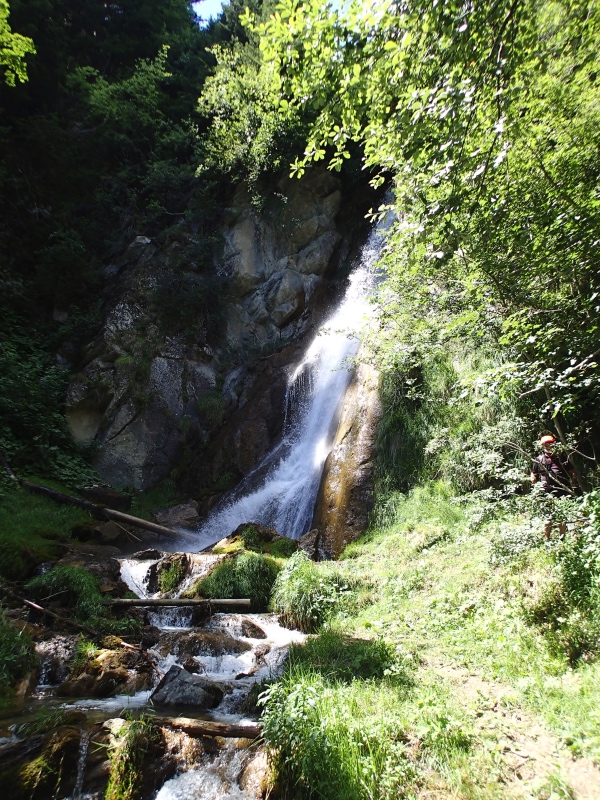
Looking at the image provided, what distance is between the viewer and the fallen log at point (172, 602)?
6352 millimetres

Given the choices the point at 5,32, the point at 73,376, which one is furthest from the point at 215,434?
the point at 5,32

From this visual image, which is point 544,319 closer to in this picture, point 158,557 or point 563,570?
point 563,570

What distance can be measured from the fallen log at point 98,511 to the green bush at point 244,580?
13.5 feet

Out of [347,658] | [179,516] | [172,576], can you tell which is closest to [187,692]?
[347,658]

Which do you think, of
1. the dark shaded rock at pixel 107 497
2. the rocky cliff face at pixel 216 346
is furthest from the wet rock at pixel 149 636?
the rocky cliff face at pixel 216 346

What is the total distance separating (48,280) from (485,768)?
1822cm

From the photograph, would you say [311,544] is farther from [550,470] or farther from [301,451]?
[550,470]

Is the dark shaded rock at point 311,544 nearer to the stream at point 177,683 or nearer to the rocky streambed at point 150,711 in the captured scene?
the stream at point 177,683

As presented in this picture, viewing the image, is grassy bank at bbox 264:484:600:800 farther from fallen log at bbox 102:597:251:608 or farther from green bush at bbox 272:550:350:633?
fallen log at bbox 102:597:251:608

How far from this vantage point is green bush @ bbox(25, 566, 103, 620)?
6.08 metres

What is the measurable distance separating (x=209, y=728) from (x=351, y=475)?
20.9 feet

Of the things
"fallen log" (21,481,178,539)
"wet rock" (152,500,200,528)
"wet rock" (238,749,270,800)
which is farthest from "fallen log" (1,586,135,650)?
"wet rock" (152,500,200,528)

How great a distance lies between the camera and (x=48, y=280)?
52.5 ft

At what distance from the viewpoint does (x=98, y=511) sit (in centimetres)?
1124
